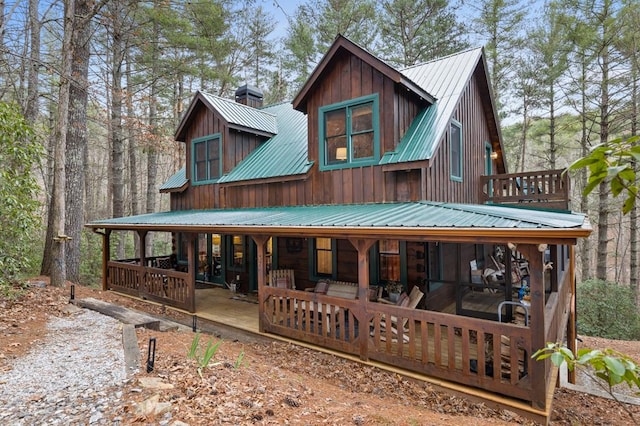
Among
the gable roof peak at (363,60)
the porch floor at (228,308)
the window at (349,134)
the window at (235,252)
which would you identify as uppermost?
the gable roof peak at (363,60)

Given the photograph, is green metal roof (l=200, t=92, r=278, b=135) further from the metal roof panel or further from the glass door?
the metal roof panel

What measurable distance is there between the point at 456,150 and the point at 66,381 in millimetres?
8658

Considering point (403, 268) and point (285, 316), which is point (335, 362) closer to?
point (285, 316)

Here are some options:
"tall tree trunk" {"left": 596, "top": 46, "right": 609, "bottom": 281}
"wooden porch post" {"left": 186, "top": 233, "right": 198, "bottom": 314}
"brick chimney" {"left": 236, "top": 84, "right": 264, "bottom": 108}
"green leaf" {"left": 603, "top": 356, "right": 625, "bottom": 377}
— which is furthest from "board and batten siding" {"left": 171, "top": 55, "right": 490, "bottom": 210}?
"tall tree trunk" {"left": 596, "top": 46, "right": 609, "bottom": 281}

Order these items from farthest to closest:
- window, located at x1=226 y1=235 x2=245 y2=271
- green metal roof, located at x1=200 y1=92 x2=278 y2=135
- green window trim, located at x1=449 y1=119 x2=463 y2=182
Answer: green metal roof, located at x1=200 y1=92 x2=278 y2=135 → window, located at x1=226 y1=235 x2=245 y2=271 → green window trim, located at x1=449 y1=119 x2=463 y2=182

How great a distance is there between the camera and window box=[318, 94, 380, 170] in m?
7.77

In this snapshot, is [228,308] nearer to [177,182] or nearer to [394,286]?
[394,286]

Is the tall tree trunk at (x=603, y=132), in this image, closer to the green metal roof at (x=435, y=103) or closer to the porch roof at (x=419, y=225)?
the green metal roof at (x=435, y=103)

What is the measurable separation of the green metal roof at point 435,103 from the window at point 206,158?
5961 mm

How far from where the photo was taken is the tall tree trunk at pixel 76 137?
977 centimetres

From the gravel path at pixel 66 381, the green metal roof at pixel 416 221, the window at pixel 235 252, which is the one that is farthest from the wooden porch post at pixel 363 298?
the window at pixel 235 252

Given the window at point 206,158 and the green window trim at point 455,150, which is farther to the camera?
the window at point 206,158

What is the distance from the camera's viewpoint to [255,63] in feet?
64.6

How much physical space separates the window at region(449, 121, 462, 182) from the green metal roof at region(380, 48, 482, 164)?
0.58 metres
